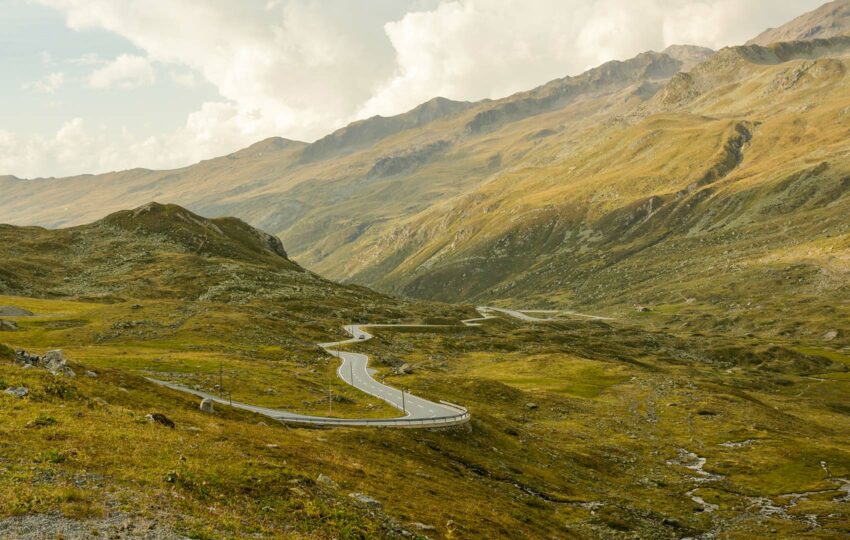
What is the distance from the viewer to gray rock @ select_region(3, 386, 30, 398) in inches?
1361

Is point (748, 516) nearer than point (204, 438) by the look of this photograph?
No

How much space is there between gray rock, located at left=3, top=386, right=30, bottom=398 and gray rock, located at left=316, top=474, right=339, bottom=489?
18715 millimetres

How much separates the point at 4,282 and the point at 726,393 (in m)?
185

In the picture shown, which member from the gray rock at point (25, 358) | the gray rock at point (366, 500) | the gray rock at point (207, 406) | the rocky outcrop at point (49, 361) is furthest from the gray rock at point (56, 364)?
the gray rock at point (366, 500)

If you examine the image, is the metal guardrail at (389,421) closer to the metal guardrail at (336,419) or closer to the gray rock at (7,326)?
the metal guardrail at (336,419)

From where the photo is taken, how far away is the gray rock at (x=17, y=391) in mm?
34566

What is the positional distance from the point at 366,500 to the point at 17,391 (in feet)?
73.6

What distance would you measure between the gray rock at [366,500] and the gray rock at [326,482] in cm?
128

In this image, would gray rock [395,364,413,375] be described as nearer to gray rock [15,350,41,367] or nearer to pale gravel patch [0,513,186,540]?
gray rock [15,350,41,367]

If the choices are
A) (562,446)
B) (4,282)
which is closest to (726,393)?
(562,446)

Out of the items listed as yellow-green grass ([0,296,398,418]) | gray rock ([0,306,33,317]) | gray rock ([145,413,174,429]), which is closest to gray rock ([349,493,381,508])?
gray rock ([145,413,174,429])

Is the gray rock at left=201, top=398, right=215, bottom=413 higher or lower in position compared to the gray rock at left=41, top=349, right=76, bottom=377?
lower

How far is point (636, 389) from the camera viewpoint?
455 ft

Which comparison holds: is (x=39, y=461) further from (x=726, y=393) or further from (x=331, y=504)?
(x=726, y=393)
